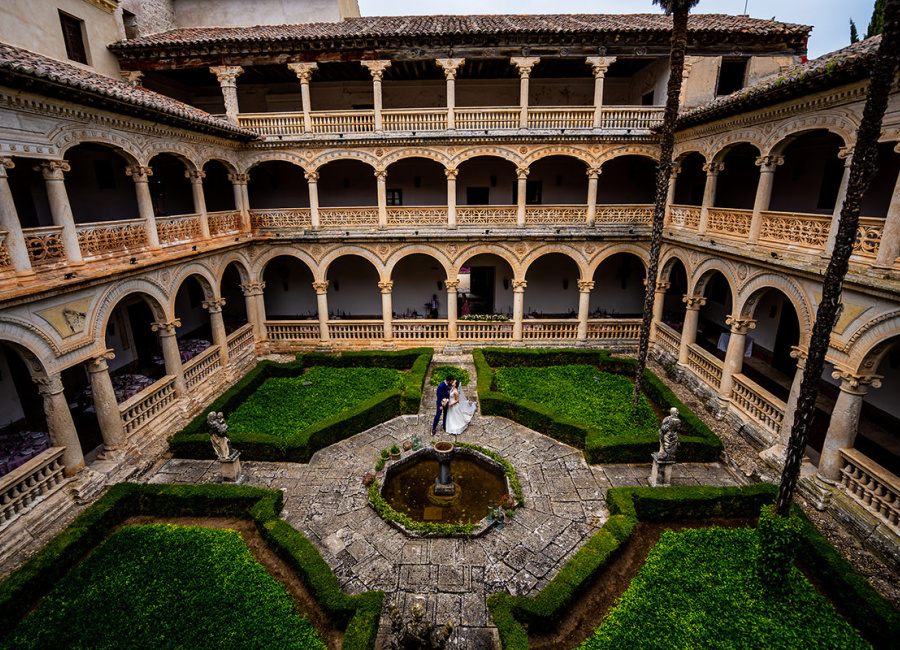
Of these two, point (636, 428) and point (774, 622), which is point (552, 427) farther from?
point (774, 622)

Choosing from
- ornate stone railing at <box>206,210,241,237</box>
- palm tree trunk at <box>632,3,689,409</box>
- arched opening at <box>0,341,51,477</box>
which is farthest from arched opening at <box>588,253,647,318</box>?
arched opening at <box>0,341,51,477</box>

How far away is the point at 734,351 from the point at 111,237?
1716 centimetres

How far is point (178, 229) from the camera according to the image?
46.0ft

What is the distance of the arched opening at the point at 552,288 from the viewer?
71.9ft

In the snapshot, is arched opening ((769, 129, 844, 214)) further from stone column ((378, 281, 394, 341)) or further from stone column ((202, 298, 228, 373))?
stone column ((202, 298, 228, 373))

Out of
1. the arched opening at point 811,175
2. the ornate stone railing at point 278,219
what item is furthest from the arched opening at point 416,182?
the arched opening at point 811,175

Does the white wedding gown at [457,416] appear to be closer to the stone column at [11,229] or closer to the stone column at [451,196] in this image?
the stone column at [451,196]

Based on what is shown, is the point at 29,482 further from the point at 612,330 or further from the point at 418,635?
the point at 612,330

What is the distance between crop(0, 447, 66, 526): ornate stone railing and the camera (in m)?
8.74

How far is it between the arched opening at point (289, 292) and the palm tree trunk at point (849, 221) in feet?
65.3

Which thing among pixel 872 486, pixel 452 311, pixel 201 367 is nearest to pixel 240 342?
pixel 201 367

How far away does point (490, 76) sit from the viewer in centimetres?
1952

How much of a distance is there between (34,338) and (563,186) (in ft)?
63.1

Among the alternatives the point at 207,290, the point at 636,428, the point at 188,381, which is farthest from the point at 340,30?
the point at 636,428
